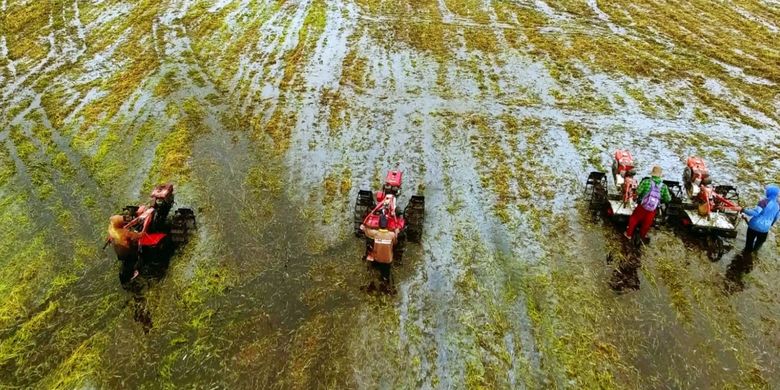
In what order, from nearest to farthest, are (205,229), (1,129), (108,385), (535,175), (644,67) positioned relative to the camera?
(108,385) < (205,229) < (535,175) < (1,129) < (644,67)

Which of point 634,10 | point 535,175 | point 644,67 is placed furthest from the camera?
point 634,10

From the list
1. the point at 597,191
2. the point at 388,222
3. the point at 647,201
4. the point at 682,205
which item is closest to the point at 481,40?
the point at 597,191

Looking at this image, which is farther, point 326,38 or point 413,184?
point 326,38

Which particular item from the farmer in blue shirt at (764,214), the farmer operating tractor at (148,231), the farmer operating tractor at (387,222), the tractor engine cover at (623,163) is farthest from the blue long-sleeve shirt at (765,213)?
the farmer operating tractor at (148,231)

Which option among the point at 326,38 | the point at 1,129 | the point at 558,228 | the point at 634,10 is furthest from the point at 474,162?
the point at 634,10

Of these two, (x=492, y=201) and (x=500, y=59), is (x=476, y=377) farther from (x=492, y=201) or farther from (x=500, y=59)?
(x=500, y=59)

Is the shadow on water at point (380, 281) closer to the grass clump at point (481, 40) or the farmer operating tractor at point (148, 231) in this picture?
the farmer operating tractor at point (148, 231)

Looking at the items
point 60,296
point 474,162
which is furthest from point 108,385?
point 474,162
